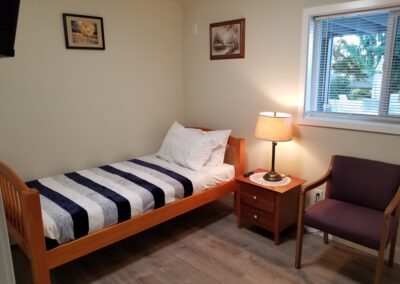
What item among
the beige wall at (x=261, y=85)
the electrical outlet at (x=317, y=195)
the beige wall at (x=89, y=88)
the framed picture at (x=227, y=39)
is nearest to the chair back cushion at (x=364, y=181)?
the beige wall at (x=261, y=85)

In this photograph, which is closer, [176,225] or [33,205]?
[33,205]

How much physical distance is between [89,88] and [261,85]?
1.69 m

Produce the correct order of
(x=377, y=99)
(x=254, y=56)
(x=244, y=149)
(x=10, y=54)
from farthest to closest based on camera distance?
(x=244, y=149) → (x=254, y=56) → (x=377, y=99) → (x=10, y=54)

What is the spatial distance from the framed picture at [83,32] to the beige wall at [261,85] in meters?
1.09

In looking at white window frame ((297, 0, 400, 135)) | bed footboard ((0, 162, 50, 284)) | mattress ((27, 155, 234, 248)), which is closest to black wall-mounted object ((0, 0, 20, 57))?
bed footboard ((0, 162, 50, 284))

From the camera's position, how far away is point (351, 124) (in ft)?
8.05

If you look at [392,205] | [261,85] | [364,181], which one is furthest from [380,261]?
[261,85]

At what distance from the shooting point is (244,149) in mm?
3223

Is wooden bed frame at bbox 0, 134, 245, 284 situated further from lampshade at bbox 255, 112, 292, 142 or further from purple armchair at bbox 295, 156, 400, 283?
purple armchair at bbox 295, 156, 400, 283

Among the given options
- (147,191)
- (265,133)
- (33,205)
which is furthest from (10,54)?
(265,133)

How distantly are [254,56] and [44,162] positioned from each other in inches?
87.8

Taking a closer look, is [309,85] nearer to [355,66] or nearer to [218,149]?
[355,66]

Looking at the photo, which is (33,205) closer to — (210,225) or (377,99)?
(210,225)

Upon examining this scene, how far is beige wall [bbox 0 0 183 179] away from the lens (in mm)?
2559
